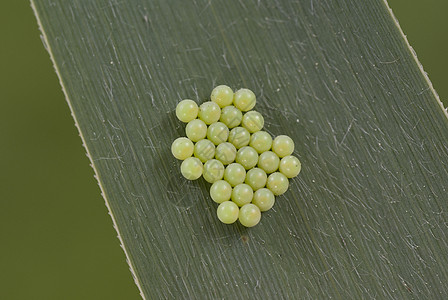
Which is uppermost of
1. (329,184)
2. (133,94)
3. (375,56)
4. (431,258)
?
(133,94)

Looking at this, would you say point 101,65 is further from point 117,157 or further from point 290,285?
point 290,285

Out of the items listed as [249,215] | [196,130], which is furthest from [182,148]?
[249,215]

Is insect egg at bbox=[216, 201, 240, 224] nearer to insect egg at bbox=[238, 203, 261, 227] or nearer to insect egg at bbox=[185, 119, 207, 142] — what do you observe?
insect egg at bbox=[238, 203, 261, 227]

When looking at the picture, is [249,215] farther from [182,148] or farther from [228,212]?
[182,148]

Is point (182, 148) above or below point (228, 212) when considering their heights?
above

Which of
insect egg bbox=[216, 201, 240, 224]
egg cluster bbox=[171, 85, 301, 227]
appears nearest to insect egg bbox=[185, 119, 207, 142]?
egg cluster bbox=[171, 85, 301, 227]

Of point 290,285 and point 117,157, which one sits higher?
point 117,157

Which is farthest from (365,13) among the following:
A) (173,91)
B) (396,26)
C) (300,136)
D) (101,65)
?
(101,65)
